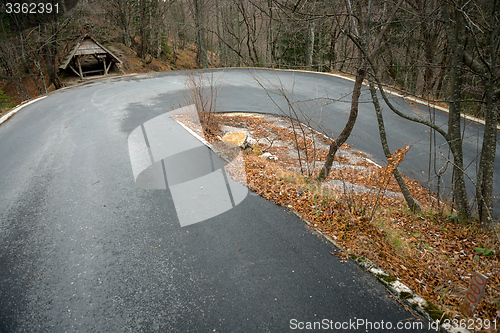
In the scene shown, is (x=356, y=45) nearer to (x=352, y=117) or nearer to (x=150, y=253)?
(x=352, y=117)

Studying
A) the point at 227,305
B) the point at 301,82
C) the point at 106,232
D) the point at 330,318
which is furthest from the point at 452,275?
the point at 301,82

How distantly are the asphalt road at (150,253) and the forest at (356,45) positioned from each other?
185 cm

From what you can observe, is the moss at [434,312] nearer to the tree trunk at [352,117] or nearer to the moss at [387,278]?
the moss at [387,278]

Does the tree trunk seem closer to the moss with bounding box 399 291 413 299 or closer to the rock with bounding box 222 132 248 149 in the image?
the rock with bounding box 222 132 248 149

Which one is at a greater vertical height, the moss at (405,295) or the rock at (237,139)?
the rock at (237,139)

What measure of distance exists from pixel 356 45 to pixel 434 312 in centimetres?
416

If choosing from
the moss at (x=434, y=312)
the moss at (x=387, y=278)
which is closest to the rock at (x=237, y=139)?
the moss at (x=387, y=278)

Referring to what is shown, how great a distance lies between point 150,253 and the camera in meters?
4.16

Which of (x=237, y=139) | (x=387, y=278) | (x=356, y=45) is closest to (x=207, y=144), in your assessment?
(x=237, y=139)

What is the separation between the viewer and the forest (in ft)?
15.2

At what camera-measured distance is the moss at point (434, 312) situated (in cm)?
304

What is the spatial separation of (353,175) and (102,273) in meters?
6.58

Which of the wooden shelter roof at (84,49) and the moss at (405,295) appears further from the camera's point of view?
the wooden shelter roof at (84,49)

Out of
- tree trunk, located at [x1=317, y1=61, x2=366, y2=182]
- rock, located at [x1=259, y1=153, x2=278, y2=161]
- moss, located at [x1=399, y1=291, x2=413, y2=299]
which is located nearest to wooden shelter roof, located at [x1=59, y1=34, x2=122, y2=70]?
rock, located at [x1=259, y1=153, x2=278, y2=161]
